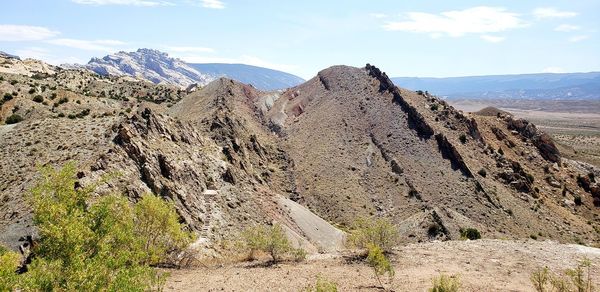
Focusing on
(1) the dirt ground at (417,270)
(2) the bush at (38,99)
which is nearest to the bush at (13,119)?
(2) the bush at (38,99)

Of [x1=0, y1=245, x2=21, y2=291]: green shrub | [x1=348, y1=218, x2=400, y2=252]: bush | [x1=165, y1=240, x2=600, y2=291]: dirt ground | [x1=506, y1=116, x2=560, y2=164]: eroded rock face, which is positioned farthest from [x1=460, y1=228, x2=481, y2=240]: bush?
[x1=506, y1=116, x2=560, y2=164]: eroded rock face

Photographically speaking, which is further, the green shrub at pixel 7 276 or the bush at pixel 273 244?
the bush at pixel 273 244

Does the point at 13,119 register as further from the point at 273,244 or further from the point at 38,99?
the point at 273,244

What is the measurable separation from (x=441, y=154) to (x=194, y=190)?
39.7 metres

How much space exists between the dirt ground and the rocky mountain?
7.24m

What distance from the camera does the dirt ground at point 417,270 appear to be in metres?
23.1

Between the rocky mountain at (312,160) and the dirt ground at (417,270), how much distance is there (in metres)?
7.24

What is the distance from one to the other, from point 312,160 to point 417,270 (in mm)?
39974

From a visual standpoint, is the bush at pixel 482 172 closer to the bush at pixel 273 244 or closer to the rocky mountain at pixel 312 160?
the rocky mountain at pixel 312 160

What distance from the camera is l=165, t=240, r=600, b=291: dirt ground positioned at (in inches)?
909

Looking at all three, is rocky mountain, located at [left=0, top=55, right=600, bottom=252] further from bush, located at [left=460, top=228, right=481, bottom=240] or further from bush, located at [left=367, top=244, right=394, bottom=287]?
bush, located at [left=367, top=244, right=394, bottom=287]

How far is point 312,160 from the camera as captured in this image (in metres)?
65.4

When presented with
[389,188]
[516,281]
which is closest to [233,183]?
[389,188]

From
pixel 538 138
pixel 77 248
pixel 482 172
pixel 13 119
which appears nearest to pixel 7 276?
pixel 77 248
